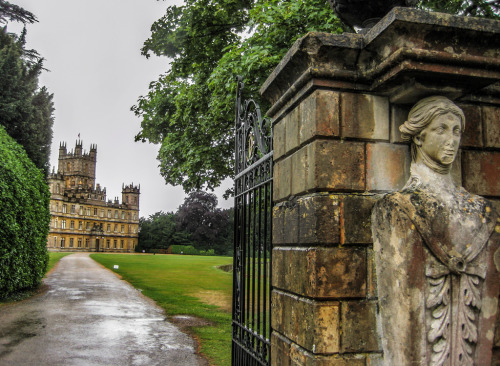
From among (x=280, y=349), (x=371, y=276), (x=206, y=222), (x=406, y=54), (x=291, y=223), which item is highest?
(x=206, y=222)

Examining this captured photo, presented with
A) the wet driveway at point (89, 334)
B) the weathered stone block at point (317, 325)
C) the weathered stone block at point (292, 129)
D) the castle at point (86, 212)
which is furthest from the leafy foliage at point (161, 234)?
the weathered stone block at point (317, 325)

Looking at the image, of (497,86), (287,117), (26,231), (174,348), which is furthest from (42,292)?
(497,86)

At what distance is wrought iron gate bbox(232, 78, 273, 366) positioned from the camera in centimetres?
338

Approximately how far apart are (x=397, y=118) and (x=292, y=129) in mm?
582

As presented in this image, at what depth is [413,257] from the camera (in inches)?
78.4

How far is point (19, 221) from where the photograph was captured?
11641mm

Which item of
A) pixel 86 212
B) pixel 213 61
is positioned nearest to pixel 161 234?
pixel 86 212

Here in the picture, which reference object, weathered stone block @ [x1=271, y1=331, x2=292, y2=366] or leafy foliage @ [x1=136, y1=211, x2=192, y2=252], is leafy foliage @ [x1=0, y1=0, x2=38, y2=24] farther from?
leafy foliage @ [x1=136, y1=211, x2=192, y2=252]

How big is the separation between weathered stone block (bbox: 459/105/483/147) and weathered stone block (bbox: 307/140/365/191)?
62cm

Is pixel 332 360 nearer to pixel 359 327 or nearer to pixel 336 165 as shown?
pixel 359 327

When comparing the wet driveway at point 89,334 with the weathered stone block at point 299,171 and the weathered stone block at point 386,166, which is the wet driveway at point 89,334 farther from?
the weathered stone block at point 386,166

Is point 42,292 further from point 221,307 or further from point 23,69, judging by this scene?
point 23,69

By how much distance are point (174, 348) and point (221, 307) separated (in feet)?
15.6

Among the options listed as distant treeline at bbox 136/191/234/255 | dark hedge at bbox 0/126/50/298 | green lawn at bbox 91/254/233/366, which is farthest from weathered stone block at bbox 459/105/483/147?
distant treeline at bbox 136/191/234/255
